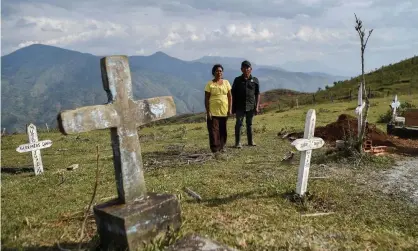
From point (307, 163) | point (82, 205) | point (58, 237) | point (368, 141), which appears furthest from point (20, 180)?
point (368, 141)

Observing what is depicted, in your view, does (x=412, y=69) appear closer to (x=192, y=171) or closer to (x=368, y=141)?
(x=368, y=141)

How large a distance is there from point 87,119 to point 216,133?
662 cm

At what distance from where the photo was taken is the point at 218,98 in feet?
33.8

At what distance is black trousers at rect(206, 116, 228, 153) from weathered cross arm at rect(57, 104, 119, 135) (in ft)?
20.5

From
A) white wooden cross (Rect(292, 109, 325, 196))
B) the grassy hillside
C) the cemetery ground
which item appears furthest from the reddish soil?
the grassy hillside

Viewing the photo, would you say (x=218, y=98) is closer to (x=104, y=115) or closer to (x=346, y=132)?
(x=346, y=132)

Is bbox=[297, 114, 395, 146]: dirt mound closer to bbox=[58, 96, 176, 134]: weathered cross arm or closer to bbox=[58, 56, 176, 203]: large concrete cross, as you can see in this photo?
bbox=[58, 96, 176, 134]: weathered cross arm

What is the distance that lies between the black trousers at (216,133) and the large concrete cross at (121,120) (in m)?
5.83

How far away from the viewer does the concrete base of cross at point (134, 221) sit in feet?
13.1

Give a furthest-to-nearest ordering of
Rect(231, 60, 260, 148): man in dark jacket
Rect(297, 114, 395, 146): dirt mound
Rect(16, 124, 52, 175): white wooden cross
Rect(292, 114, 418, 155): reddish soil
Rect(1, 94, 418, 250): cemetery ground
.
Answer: Rect(297, 114, 395, 146): dirt mound < Rect(231, 60, 260, 148): man in dark jacket < Rect(292, 114, 418, 155): reddish soil < Rect(16, 124, 52, 175): white wooden cross < Rect(1, 94, 418, 250): cemetery ground

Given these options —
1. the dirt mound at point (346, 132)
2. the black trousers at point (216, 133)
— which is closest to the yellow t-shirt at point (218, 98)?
the black trousers at point (216, 133)

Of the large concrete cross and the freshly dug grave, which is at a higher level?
the large concrete cross

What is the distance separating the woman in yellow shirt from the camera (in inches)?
403

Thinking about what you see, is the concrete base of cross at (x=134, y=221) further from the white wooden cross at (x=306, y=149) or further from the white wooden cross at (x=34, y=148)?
the white wooden cross at (x=34, y=148)
